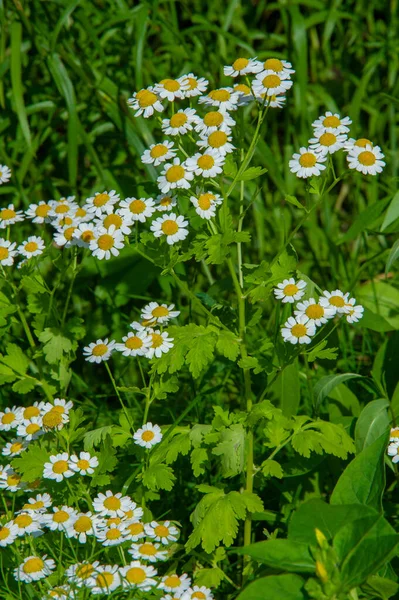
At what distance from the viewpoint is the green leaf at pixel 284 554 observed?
138 cm

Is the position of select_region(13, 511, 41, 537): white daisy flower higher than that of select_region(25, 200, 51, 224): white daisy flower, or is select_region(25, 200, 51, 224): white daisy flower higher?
select_region(25, 200, 51, 224): white daisy flower

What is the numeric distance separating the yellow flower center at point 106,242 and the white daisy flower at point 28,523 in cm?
57

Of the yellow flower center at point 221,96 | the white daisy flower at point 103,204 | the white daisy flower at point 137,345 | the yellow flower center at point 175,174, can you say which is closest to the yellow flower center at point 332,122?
the yellow flower center at point 221,96

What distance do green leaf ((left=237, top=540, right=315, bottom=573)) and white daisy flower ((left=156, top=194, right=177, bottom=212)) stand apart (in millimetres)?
728

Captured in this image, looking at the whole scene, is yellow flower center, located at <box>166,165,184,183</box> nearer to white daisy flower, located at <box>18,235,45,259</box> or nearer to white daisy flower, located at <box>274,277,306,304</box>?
white daisy flower, located at <box>274,277,306,304</box>

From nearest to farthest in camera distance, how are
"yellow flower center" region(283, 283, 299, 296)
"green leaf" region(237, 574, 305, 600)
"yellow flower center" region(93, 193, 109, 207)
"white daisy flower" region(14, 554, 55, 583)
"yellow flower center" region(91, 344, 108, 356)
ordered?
"green leaf" region(237, 574, 305, 600) → "white daisy flower" region(14, 554, 55, 583) → "yellow flower center" region(283, 283, 299, 296) → "yellow flower center" region(93, 193, 109, 207) → "yellow flower center" region(91, 344, 108, 356)

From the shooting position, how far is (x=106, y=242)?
1.73 metres

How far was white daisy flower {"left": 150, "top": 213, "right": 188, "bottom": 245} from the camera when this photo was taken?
167 centimetres

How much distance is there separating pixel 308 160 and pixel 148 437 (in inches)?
26.2

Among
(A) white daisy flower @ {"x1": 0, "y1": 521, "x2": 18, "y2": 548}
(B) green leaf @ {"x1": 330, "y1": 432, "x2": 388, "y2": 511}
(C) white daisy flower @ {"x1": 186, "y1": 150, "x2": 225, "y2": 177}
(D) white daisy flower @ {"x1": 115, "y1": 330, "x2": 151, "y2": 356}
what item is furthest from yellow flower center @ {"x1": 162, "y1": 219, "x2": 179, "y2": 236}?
(A) white daisy flower @ {"x1": 0, "y1": 521, "x2": 18, "y2": 548}

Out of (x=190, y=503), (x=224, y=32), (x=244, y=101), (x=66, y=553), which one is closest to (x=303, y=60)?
(x=224, y=32)

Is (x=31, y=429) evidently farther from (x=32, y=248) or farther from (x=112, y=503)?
(x=32, y=248)

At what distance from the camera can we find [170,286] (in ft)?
8.44

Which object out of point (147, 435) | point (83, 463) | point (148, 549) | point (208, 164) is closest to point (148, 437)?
point (147, 435)
